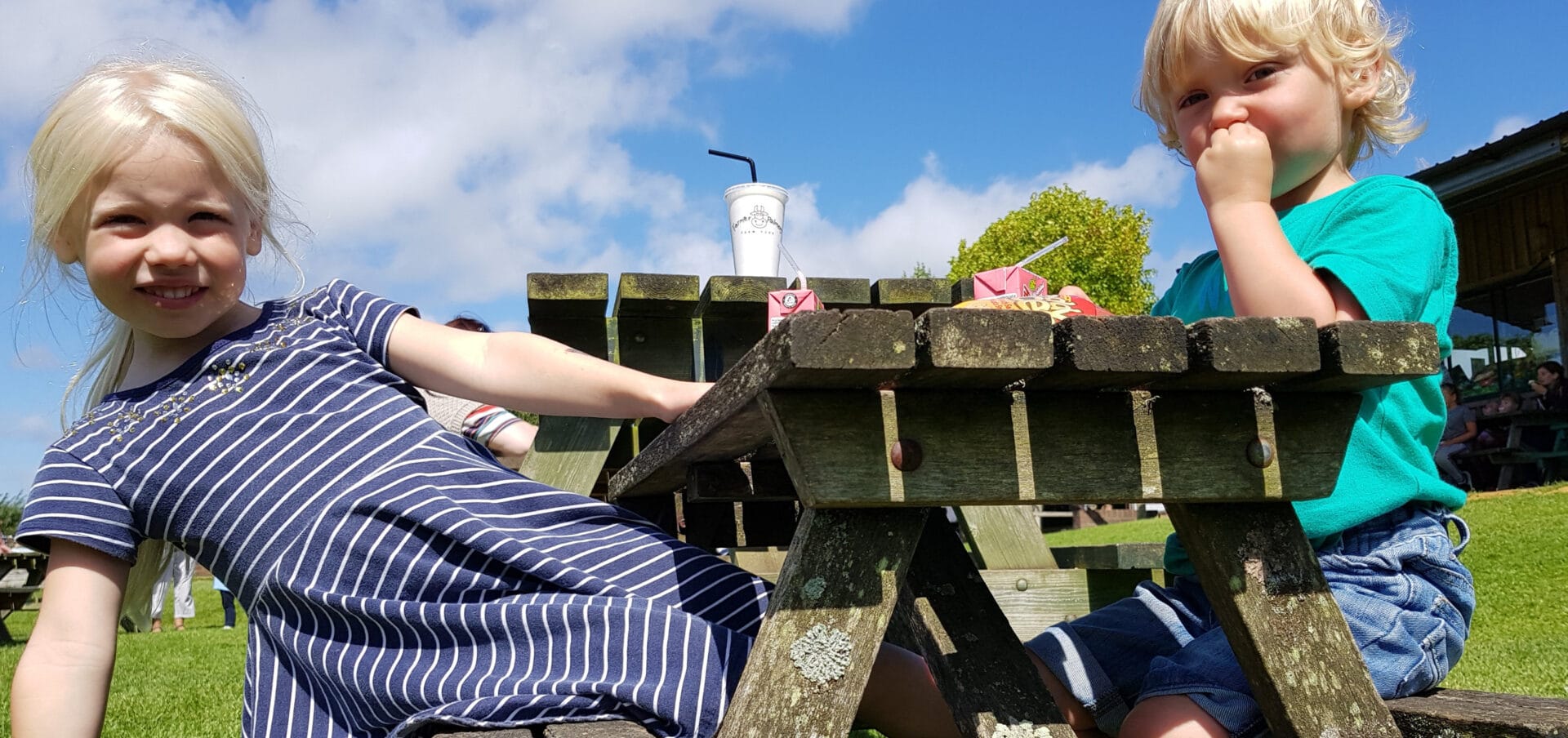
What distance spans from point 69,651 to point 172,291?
0.53m

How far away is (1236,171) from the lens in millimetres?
1532

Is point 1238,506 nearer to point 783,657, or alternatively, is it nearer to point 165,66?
point 783,657

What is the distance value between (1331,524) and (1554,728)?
0.36 m

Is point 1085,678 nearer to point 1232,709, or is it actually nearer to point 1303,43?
point 1232,709

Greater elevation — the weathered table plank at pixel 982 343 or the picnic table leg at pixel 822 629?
the weathered table plank at pixel 982 343

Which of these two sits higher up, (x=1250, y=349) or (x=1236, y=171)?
(x=1236, y=171)

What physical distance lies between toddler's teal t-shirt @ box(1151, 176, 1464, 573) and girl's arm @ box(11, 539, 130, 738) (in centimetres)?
167

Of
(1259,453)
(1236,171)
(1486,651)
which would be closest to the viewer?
(1259,453)

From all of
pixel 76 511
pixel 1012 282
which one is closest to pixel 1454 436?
pixel 1012 282

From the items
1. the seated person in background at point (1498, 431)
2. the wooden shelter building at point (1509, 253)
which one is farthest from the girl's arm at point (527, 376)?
the seated person in background at point (1498, 431)

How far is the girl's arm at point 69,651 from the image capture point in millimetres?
1521

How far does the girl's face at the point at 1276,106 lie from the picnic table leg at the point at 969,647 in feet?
2.39

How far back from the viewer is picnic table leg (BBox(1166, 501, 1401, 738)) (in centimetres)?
124

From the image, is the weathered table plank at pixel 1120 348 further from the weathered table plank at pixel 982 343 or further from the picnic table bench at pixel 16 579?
the picnic table bench at pixel 16 579
